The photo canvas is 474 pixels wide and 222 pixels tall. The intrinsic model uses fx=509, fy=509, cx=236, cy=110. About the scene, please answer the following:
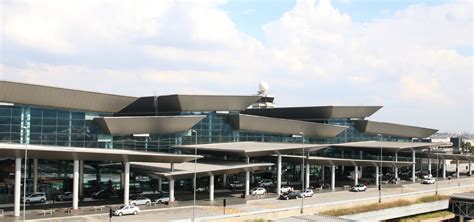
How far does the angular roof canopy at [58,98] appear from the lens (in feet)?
168

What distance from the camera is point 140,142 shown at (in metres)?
62.1

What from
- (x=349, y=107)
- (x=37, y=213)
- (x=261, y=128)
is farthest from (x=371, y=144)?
(x=37, y=213)

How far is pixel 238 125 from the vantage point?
2729 inches

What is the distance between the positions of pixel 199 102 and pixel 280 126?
15.3 m

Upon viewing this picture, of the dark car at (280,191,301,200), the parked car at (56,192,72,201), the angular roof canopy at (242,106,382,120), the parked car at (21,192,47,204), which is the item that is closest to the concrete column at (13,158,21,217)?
the parked car at (21,192,47,204)

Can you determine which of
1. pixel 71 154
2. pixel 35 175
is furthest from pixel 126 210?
pixel 35 175

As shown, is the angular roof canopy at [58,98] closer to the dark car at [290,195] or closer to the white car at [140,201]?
the white car at [140,201]

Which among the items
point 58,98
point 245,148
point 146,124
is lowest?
point 245,148

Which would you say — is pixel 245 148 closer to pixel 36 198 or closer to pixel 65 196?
pixel 65 196

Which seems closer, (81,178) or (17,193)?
(17,193)

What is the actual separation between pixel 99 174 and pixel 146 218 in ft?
59.0

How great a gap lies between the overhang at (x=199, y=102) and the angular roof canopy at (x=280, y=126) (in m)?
2.02

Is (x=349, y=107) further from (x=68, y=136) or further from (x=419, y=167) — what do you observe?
(x=68, y=136)

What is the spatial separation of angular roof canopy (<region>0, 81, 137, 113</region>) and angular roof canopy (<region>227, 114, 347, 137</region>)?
1564cm
